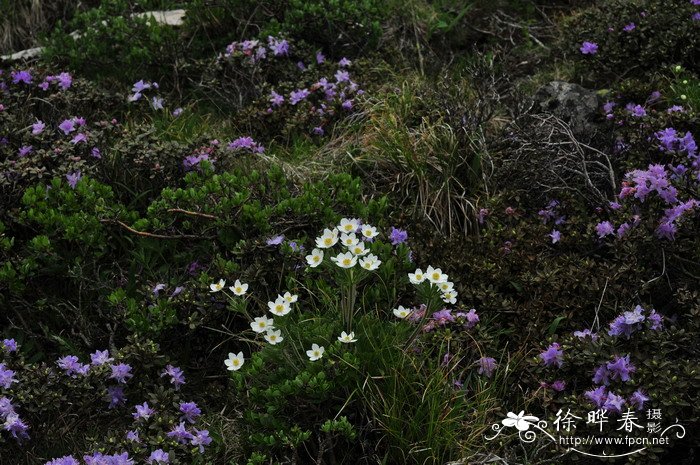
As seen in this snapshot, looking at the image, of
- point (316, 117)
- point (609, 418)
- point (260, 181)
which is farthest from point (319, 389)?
point (316, 117)

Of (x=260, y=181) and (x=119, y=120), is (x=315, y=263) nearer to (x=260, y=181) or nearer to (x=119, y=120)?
(x=260, y=181)

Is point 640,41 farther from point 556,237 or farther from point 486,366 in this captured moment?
point 486,366

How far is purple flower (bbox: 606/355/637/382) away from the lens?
2807 millimetres

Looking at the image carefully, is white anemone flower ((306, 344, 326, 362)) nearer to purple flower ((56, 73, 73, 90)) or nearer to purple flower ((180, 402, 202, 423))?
purple flower ((180, 402, 202, 423))

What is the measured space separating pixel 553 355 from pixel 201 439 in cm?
134

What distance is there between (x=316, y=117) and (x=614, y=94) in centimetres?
170

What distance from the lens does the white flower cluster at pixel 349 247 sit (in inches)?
108

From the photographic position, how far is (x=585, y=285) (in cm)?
325

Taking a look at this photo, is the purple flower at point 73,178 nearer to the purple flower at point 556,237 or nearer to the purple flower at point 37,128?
the purple flower at point 37,128

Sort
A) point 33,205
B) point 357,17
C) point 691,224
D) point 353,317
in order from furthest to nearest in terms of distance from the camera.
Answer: point 357,17
point 33,205
point 691,224
point 353,317

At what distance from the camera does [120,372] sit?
122 inches

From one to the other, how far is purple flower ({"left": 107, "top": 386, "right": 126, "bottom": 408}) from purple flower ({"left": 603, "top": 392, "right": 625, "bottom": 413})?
182 centimetres

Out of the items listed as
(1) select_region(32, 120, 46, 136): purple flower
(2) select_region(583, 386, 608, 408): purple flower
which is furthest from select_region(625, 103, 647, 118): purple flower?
(1) select_region(32, 120, 46, 136): purple flower

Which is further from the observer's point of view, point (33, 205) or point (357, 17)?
point (357, 17)
